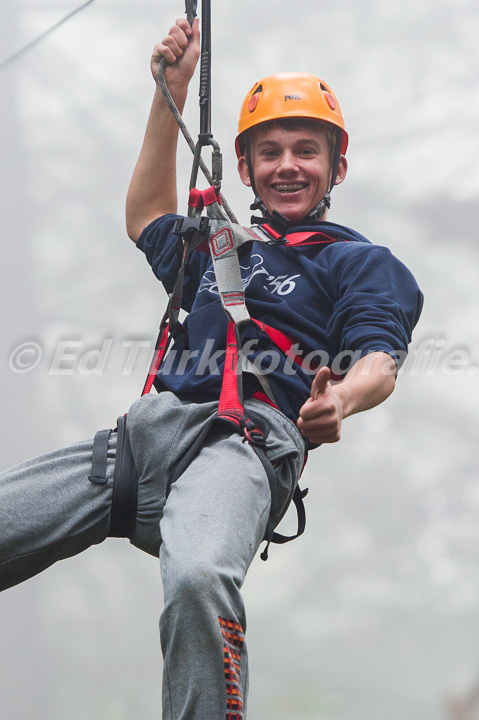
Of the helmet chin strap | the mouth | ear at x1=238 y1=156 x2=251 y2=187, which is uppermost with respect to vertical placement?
ear at x1=238 y1=156 x2=251 y2=187

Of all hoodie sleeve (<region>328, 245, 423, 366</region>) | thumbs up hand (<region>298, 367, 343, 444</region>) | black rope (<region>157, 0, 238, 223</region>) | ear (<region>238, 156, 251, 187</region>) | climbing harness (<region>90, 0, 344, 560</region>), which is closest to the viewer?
thumbs up hand (<region>298, 367, 343, 444</region>)

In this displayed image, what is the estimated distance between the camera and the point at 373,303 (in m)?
3.54

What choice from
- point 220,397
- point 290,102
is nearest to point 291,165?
point 290,102

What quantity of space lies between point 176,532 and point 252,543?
26cm

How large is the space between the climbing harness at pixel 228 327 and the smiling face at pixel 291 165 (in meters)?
0.14

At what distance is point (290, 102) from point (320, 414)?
76.7 inches

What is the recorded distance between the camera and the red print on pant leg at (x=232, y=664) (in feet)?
8.63

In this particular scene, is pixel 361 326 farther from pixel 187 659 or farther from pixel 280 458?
pixel 187 659

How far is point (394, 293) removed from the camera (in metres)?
3.62

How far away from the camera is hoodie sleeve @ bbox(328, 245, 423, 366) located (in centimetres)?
344

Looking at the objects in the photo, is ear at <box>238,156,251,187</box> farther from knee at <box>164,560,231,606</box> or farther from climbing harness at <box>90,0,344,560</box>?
knee at <box>164,560,231,606</box>

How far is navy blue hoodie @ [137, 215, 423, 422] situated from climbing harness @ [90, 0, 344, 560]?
4 centimetres

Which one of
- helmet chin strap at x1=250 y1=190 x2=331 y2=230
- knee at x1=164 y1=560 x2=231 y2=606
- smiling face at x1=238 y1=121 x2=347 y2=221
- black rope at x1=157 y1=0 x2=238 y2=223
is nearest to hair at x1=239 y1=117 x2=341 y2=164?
smiling face at x1=238 y1=121 x2=347 y2=221

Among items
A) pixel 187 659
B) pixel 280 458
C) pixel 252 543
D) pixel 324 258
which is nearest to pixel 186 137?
pixel 324 258
